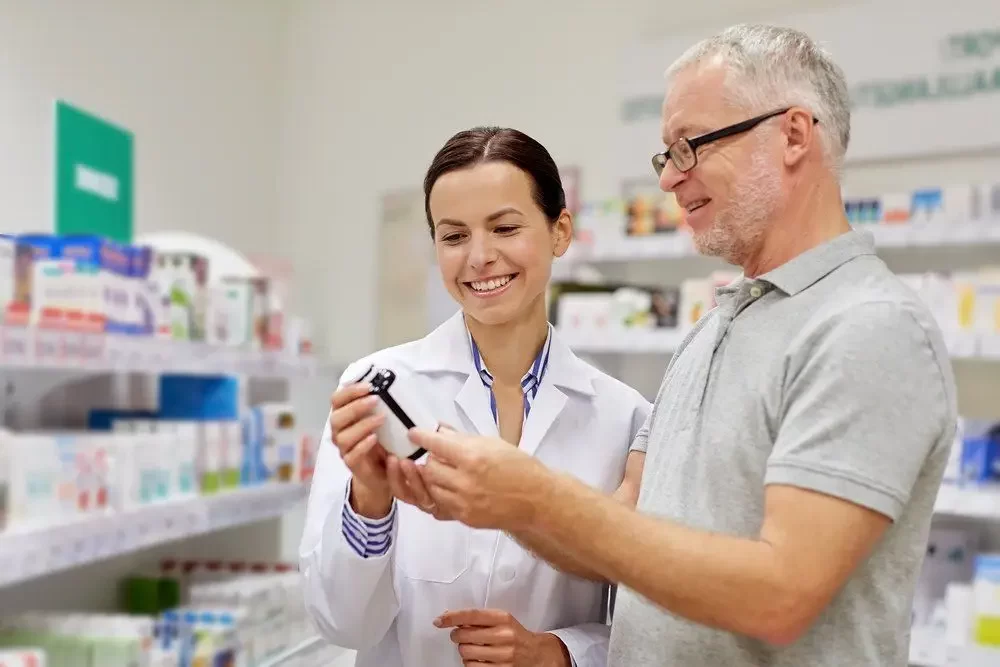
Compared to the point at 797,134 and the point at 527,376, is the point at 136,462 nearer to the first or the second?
the point at 527,376

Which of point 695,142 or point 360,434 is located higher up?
point 695,142

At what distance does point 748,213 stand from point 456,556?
751 millimetres

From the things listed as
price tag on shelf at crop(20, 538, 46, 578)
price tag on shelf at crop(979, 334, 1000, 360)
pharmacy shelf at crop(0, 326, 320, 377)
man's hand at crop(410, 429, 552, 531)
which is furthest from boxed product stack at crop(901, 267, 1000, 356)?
price tag on shelf at crop(20, 538, 46, 578)

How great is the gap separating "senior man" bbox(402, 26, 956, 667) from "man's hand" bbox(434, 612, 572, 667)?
0.13m

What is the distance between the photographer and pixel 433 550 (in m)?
1.71

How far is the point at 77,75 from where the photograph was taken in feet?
Result: 14.4

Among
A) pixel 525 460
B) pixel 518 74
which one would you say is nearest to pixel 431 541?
pixel 525 460

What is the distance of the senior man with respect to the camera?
118 cm

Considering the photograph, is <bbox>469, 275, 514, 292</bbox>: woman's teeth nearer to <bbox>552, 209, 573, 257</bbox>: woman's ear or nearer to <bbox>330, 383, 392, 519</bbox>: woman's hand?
<bbox>552, 209, 573, 257</bbox>: woman's ear

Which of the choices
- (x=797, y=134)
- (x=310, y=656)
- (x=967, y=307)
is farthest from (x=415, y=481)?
(x=967, y=307)

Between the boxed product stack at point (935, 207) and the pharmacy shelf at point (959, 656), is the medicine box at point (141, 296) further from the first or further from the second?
the pharmacy shelf at point (959, 656)

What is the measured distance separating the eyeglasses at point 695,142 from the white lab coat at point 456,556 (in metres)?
0.47

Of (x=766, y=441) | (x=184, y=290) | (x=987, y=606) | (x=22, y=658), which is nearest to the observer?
(x=766, y=441)

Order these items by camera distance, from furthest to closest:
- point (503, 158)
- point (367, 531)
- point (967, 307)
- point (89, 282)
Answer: point (967, 307)
point (89, 282)
point (503, 158)
point (367, 531)
